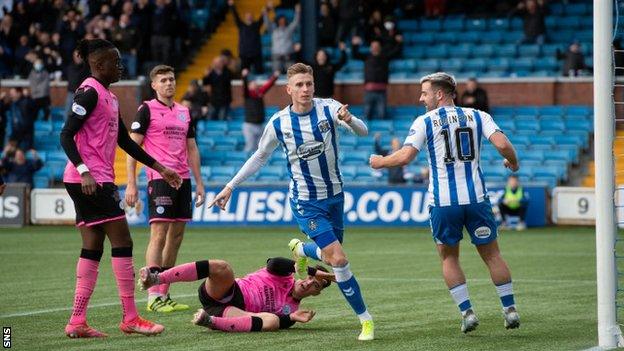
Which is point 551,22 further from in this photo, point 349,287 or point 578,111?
point 349,287

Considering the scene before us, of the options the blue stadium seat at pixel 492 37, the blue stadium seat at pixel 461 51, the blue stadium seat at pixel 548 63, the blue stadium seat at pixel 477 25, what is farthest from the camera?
the blue stadium seat at pixel 477 25

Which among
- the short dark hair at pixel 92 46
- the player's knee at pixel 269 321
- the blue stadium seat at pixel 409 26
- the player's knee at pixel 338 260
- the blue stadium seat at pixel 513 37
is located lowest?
the player's knee at pixel 269 321

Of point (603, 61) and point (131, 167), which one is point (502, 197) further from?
point (603, 61)

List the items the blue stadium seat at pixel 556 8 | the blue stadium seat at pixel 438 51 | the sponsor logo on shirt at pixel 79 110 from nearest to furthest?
the sponsor logo on shirt at pixel 79 110 → the blue stadium seat at pixel 438 51 → the blue stadium seat at pixel 556 8

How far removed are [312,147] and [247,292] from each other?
1283 millimetres

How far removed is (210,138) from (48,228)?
19.2 feet

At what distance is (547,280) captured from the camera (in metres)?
14.9

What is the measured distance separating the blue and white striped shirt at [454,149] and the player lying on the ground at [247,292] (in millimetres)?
1270

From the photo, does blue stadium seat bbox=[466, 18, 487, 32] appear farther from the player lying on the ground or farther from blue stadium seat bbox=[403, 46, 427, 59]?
the player lying on the ground

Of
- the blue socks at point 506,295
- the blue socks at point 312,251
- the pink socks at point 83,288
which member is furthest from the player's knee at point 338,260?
the pink socks at point 83,288

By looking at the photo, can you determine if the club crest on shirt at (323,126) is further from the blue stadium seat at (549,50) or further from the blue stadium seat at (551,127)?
Answer: the blue stadium seat at (549,50)

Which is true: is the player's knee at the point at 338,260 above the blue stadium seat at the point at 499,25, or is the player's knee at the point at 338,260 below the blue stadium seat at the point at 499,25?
below

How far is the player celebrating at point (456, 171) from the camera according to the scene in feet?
33.0

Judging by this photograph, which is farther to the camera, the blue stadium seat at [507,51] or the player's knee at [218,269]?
the blue stadium seat at [507,51]
